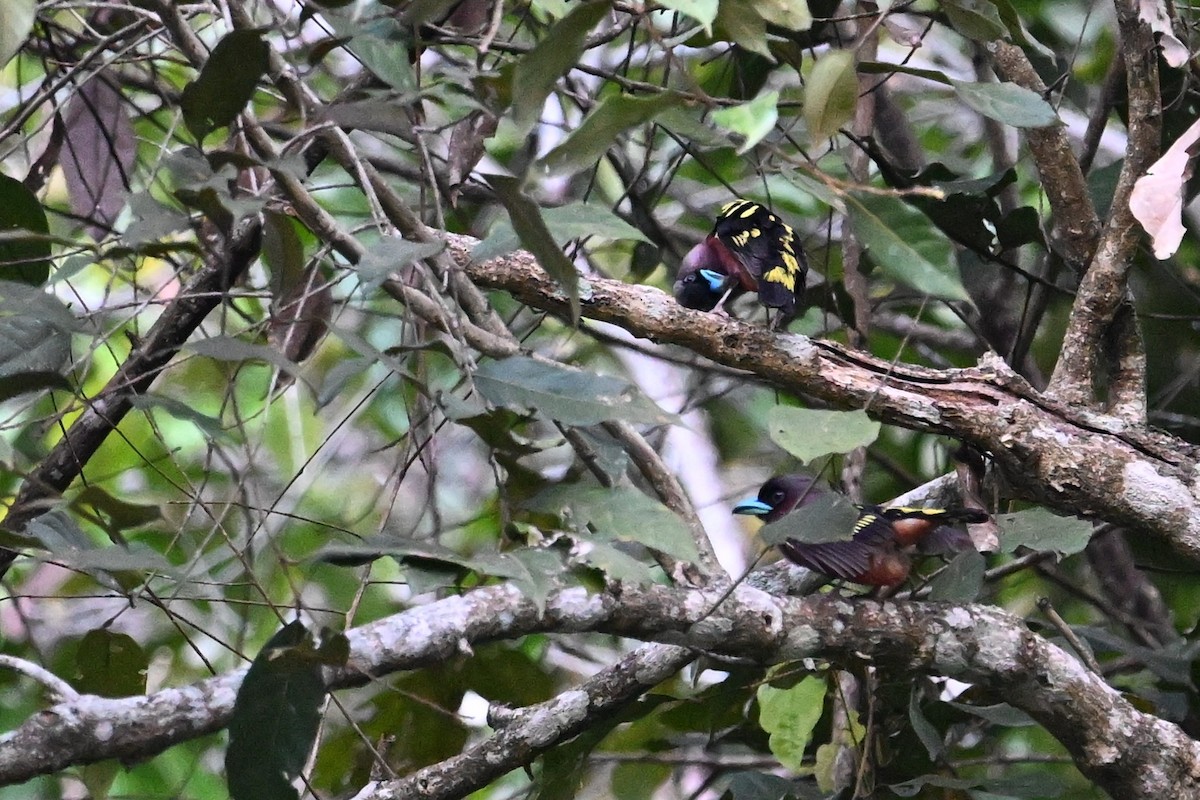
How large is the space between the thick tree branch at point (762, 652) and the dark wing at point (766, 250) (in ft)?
2.32

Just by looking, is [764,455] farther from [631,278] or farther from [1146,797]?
[1146,797]

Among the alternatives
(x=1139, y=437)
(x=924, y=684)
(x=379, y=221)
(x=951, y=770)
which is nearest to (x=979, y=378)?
(x=1139, y=437)

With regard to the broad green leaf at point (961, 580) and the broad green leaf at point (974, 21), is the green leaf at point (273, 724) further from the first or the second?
the broad green leaf at point (974, 21)

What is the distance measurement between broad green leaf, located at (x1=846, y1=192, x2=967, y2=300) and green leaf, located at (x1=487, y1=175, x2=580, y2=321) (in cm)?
37

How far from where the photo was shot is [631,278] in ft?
11.0

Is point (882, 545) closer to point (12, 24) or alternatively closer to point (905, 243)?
point (905, 243)

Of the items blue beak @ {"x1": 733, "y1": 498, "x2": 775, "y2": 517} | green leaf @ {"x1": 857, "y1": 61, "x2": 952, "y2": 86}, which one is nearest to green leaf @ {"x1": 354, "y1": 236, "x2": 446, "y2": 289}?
green leaf @ {"x1": 857, "y1": 61, "x2": 952, "y2": 86}

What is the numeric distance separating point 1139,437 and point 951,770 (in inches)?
30.1

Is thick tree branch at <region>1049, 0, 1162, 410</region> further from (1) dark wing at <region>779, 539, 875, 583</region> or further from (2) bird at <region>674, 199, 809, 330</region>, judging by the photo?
(2) bird at <region>674, 199, 809, 330</region>

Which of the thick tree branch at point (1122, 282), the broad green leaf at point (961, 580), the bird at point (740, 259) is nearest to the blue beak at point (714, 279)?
the bird at point (740, 259)

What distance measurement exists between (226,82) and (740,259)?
1.35m

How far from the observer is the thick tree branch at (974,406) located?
1936 mm

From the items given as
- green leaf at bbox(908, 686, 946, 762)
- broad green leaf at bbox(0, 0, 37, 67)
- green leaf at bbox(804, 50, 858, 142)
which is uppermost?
broad green leaf at bbox(0, 0, 37, 67)

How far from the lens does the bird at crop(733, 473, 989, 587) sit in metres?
2.12
